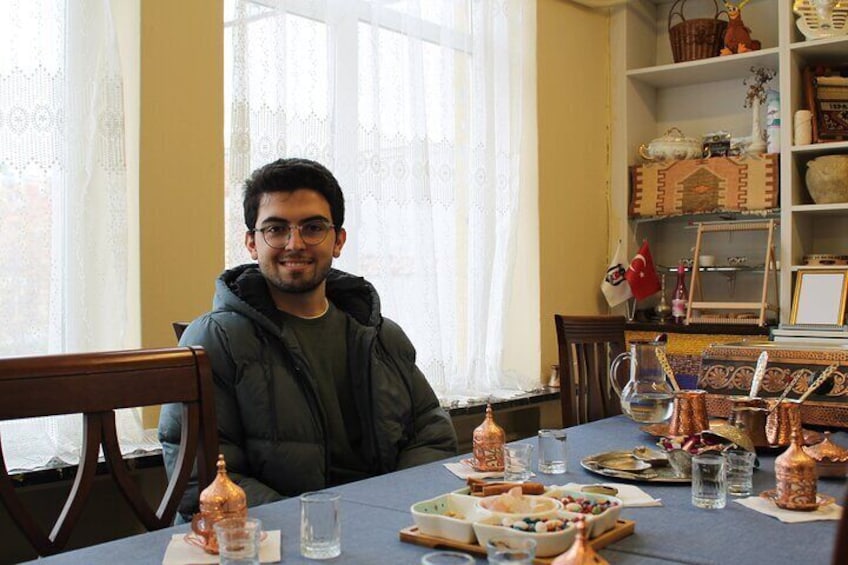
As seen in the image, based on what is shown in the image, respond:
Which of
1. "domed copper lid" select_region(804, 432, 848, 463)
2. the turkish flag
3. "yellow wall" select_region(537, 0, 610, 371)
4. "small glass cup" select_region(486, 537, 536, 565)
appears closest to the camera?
"small glass cup" select_region(486, 537, 536, 565)

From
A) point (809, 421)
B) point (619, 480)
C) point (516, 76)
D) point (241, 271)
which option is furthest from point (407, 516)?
point (516, 76)

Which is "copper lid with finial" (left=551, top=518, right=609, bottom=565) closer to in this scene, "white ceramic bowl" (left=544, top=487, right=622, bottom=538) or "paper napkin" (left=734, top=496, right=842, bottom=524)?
"white ceramic bowl" (left=544, top=487, right=622, bottom=538)

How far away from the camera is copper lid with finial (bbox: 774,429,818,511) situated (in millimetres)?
1454

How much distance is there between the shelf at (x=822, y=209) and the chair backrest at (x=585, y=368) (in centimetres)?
137

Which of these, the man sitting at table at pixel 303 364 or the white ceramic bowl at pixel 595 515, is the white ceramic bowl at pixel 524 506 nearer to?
the white ceramic bowl at pixel 595 515

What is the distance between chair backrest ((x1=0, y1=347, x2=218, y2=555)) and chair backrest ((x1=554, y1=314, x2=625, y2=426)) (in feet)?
4.38

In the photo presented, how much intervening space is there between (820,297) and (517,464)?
246 cm

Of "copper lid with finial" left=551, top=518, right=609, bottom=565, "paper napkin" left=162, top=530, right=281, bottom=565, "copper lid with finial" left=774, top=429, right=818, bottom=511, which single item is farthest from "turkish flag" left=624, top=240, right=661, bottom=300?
"copper lid with finial" left=551, top=518, right=609, bottom=565

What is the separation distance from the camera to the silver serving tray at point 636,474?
5.42ft

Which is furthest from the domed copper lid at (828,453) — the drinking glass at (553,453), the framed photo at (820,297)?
the framed photo at (820,297)

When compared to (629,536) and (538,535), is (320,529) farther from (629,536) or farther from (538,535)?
(629,536)

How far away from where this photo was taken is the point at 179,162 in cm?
263

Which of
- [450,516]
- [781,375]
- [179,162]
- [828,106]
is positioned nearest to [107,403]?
[450,516]

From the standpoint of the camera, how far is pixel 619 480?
1.68m
